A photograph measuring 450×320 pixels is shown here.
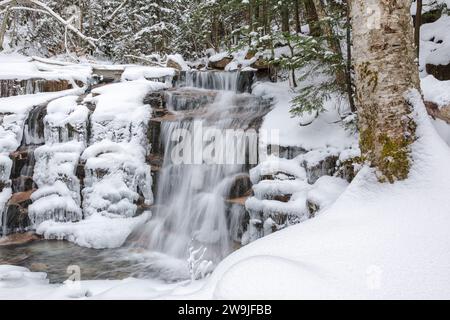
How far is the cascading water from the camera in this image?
7.19 metres

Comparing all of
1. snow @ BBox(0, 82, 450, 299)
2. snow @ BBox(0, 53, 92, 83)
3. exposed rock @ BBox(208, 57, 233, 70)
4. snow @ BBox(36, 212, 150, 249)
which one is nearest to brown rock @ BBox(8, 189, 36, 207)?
snow @ BBox(36, 212, 150, 249)

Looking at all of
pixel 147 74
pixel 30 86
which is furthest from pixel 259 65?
pixel 30 86

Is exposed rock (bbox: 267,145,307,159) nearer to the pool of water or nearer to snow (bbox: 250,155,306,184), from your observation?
snow (bbox: 250,155,306,184)

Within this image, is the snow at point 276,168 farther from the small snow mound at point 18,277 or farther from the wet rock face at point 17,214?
the wet rock face at point 17,214

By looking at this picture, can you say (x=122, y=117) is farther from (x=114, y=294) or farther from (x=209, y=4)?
(x=209, y=4)

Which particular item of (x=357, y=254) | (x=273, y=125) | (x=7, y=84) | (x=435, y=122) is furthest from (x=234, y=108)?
(x=357, y=254)

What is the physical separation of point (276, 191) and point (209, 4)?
36.8 feet

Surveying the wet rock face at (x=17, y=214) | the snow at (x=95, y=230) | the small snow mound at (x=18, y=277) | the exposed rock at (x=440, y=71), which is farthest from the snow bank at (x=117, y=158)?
the exposed rock at (x=440, y=71)

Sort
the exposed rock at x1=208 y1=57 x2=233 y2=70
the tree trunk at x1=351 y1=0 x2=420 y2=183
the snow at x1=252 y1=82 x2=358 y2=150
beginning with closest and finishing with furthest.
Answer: the tree trunk at x1=351 y1=0 x2=420 y2=183 → the snow at x1=252 y1=82 x2=358 y2=150 → the exposed rock at x1=208 y1=57 x2=233 y2=70

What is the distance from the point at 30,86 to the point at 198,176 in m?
6.30

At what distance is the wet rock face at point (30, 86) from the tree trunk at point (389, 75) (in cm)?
975

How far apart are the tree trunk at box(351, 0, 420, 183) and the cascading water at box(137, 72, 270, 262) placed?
455 cm

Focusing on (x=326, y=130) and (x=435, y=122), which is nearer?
(x=435, y=122)

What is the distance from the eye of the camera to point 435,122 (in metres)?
4.73
